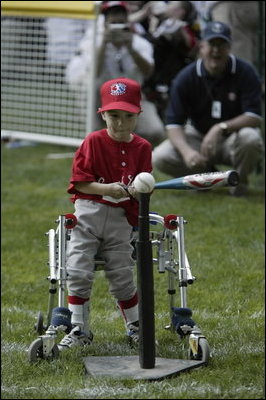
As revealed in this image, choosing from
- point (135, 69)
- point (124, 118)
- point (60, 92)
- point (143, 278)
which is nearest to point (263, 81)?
point (135, 69)

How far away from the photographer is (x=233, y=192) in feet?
32.9

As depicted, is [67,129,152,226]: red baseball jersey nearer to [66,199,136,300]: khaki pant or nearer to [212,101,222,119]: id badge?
[66,199,136,300]: khaki pant

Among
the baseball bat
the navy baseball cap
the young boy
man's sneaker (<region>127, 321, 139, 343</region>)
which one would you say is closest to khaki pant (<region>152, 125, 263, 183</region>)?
the navy baseball cap

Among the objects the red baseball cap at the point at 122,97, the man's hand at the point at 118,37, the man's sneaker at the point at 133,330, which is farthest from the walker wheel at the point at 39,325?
A: the man's hand at the point at 118,37

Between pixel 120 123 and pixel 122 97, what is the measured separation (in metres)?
0.13

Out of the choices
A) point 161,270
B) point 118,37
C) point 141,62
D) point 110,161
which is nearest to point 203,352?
point 161,270

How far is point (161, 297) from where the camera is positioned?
6.72 m

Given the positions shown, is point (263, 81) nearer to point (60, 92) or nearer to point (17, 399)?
point (60, 92)

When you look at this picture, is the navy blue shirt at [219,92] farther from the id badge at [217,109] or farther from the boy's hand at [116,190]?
the boy's hand at [116,190]

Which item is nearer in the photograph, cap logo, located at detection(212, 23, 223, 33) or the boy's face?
the boy's face

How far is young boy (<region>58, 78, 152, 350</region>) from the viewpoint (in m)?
4.94

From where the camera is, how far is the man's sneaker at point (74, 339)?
5.02 m

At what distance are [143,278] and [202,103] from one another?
5.66 metres

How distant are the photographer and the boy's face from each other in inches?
248
